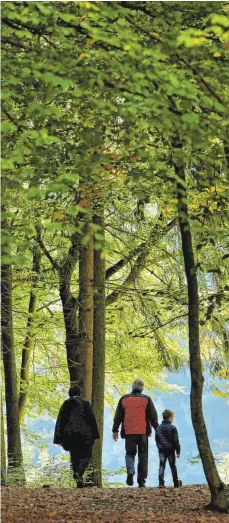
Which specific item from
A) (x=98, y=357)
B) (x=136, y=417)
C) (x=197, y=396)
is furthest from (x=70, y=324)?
(x=197, y=396)

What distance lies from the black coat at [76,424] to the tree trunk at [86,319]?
3529 mm

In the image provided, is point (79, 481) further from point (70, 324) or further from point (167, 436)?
point (70, 324)

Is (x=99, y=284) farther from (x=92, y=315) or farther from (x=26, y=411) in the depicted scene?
(x=26, y=411)

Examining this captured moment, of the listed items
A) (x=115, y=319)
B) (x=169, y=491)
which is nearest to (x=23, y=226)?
(x=169, y=491)

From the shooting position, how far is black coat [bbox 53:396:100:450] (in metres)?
12.1

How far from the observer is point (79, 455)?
40.2 feet

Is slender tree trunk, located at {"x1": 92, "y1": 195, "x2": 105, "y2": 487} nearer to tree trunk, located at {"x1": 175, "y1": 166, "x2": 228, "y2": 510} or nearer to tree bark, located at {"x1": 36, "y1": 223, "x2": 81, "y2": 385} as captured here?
tree bark, located at {"x1": 36, "y1": 223, "x2": 81, "y2": 385}

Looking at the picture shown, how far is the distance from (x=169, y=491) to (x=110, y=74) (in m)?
6.35

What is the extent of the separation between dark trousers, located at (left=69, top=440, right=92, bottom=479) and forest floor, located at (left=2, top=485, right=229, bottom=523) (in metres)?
0.59

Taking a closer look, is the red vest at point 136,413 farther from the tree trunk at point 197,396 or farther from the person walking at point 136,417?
the tree trunk at point 197,396

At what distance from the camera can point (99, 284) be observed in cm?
1480

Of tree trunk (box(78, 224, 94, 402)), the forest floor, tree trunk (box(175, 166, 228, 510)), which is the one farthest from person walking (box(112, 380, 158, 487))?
tree trunk (box(175, 166, 228, 510))

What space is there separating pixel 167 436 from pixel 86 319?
3654 mm

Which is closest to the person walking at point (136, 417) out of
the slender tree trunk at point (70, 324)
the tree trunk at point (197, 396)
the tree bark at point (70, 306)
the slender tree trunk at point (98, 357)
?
the slender tree trunk at point (98, 357)
